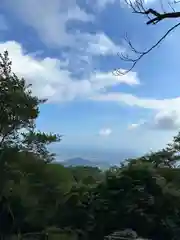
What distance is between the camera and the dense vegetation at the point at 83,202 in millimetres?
6984

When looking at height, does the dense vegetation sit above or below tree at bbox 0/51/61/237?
below


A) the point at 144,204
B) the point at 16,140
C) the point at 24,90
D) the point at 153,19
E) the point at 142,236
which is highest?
the point at 24,90

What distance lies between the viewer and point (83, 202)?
7.72 metres

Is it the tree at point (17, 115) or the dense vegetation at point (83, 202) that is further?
the tree at point (17, 115)

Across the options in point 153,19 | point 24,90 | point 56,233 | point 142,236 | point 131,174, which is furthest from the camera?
point 24,90

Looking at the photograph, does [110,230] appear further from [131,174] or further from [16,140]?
[16,140]

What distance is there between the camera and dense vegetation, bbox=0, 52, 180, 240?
275 inches

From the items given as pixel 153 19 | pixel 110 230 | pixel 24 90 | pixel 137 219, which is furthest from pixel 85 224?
pixel 24 90

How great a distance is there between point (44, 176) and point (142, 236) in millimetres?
1946

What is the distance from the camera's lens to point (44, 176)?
751 cm

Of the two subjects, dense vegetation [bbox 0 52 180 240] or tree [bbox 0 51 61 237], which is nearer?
dense vegetation [bbox 0 52 180 240]

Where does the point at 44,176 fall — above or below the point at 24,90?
below

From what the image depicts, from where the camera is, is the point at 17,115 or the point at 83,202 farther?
the point at 17,115

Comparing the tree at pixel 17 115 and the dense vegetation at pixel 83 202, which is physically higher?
the tree at pixel 17 115
